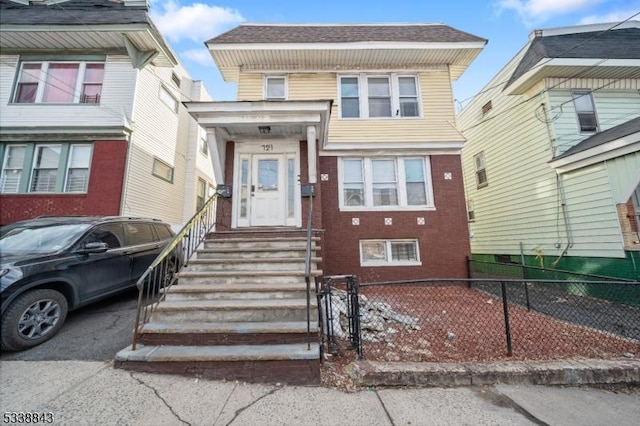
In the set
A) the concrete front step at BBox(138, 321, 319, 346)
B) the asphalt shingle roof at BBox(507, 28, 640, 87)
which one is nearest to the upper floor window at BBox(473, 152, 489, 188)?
the asphalt shingle roof at BBox(507, 28, 640, 87)

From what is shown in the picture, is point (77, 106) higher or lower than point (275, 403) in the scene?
higher

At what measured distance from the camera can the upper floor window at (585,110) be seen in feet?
25.7

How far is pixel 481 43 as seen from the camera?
A: 7.76m

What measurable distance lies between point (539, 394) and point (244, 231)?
5.17m

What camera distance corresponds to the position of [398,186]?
7797 mm

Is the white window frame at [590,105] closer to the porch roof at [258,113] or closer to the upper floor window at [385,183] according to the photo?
the upper floor window at [385,183]

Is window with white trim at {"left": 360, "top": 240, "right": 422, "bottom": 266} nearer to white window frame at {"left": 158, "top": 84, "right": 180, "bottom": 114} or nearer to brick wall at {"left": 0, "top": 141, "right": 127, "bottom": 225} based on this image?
brick wall at {"left": 0, "top": 141, "right": 127, "bottom": 225}

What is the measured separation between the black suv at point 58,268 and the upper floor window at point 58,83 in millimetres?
6006

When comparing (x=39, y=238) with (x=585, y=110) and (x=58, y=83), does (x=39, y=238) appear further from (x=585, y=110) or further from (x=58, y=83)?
(x=585, y=110)

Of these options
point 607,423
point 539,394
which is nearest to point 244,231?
point 539,394

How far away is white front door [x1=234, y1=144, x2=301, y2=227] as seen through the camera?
657cm

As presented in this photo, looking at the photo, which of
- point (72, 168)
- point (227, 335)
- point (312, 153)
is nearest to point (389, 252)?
point (312, 153)

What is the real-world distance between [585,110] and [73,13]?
53.4 ft

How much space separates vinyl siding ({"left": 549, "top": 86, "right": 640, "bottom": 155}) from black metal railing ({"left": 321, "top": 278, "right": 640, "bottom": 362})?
14.3ft
